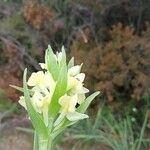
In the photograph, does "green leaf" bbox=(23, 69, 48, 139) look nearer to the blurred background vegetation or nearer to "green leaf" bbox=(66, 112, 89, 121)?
"green leaf" bbox=(66, 112, 89, 121)

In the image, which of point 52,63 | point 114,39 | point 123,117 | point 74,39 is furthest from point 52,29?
point 52,63

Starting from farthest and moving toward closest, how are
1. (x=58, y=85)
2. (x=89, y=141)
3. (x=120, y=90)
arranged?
(x=120, y=90)
(x=89, y=141)
(x=58, y=85)

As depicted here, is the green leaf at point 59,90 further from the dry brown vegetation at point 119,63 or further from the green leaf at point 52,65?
the dry brown vegetation at point 119,63

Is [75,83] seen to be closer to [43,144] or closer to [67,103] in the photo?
[67,103]

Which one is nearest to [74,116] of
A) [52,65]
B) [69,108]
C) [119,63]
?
[69,108]

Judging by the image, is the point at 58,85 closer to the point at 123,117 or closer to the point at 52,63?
the point at 52,63

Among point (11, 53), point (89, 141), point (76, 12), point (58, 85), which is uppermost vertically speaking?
point (58, 85)
